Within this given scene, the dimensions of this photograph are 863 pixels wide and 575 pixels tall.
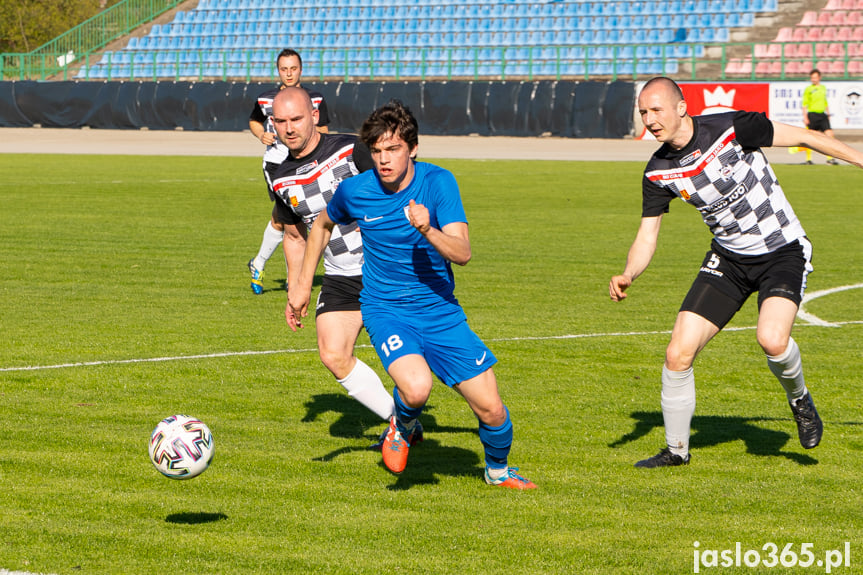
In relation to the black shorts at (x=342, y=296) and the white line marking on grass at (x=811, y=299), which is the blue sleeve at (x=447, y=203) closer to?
the black shorts at (x=342, y=296)

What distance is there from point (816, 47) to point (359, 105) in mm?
15757

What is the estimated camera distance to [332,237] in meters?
7.05

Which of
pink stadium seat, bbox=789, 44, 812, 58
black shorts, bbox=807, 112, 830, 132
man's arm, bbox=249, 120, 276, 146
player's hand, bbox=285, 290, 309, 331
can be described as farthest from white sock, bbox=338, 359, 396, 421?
pink stadium seat, bbox=789, 44, 812, 58

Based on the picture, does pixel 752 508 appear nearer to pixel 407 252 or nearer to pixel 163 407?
pixel 407 252

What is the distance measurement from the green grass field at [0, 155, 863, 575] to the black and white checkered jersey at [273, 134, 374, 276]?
3.60ft

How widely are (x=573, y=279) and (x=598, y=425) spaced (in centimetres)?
636

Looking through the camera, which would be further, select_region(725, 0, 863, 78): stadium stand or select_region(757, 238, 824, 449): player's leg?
select_region(725, 0, 863, 78): stadium stand

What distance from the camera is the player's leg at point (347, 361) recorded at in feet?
22.4

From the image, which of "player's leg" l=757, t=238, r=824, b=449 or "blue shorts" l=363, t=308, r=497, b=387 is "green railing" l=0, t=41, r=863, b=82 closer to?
"player's leg" l=757, t=238, r=824, b=449

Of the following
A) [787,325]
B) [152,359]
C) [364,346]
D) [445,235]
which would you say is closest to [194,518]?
[445,235]

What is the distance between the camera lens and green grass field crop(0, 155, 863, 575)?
5.08 meters

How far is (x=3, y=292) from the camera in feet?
40.5

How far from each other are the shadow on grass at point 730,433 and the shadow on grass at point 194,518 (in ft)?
8.24

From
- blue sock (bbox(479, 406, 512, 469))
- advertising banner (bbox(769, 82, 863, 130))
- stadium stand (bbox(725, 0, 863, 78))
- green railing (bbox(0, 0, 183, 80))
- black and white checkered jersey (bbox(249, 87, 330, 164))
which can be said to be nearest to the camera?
blue sock (bbox(479, 406, 512, 469))
